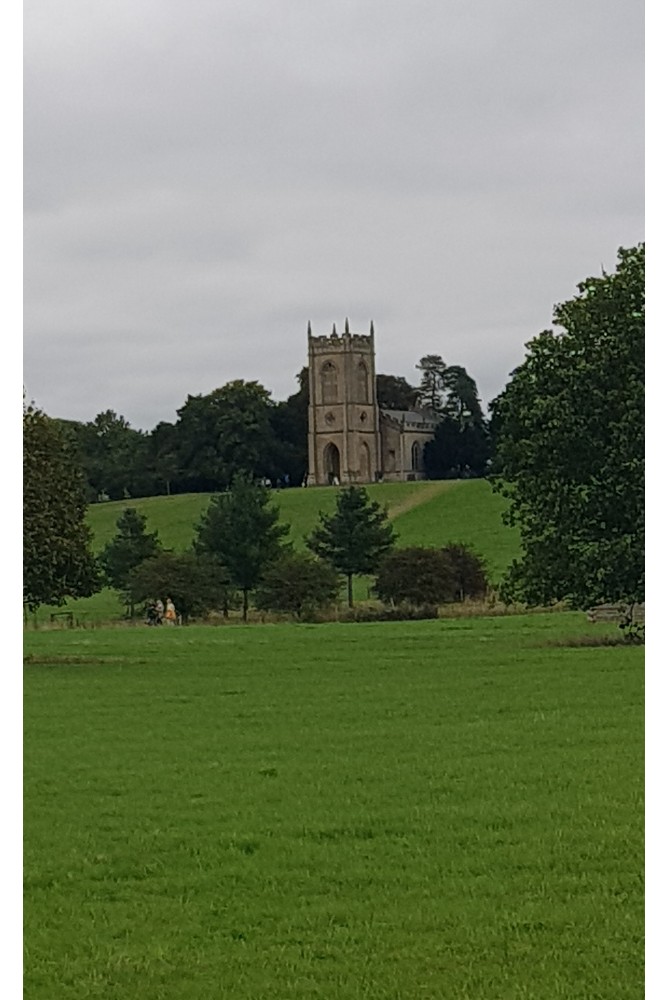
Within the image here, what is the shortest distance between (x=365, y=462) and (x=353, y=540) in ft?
171

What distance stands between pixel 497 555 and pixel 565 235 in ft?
45.3

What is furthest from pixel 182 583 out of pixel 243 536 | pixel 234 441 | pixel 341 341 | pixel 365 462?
pixel 365 462

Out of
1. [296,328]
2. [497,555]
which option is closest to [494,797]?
[497,555]

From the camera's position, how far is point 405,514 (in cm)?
6219

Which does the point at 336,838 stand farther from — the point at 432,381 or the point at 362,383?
the point at 362,383

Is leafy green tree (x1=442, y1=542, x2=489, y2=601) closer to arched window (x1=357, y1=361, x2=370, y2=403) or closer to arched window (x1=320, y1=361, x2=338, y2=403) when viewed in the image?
arched window (x1=320, y1=361, x2=338, y2=403)

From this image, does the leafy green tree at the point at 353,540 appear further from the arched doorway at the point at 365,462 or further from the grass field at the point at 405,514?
the arched doorway at the point at 365,462

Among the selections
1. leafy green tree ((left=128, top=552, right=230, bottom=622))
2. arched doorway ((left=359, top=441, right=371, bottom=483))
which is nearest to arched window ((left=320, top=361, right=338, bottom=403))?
arched doorway ((left=359, top=441, right=371, bottom=483))

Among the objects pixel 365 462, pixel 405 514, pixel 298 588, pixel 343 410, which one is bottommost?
pixel 298 588

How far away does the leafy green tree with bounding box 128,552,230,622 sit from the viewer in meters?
32.5

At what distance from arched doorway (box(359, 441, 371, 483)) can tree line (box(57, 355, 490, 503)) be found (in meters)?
4.39

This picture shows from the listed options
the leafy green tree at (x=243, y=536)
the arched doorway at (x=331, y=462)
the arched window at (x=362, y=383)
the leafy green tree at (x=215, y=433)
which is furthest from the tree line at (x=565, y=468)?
the arched window at (x=362, y=383)
